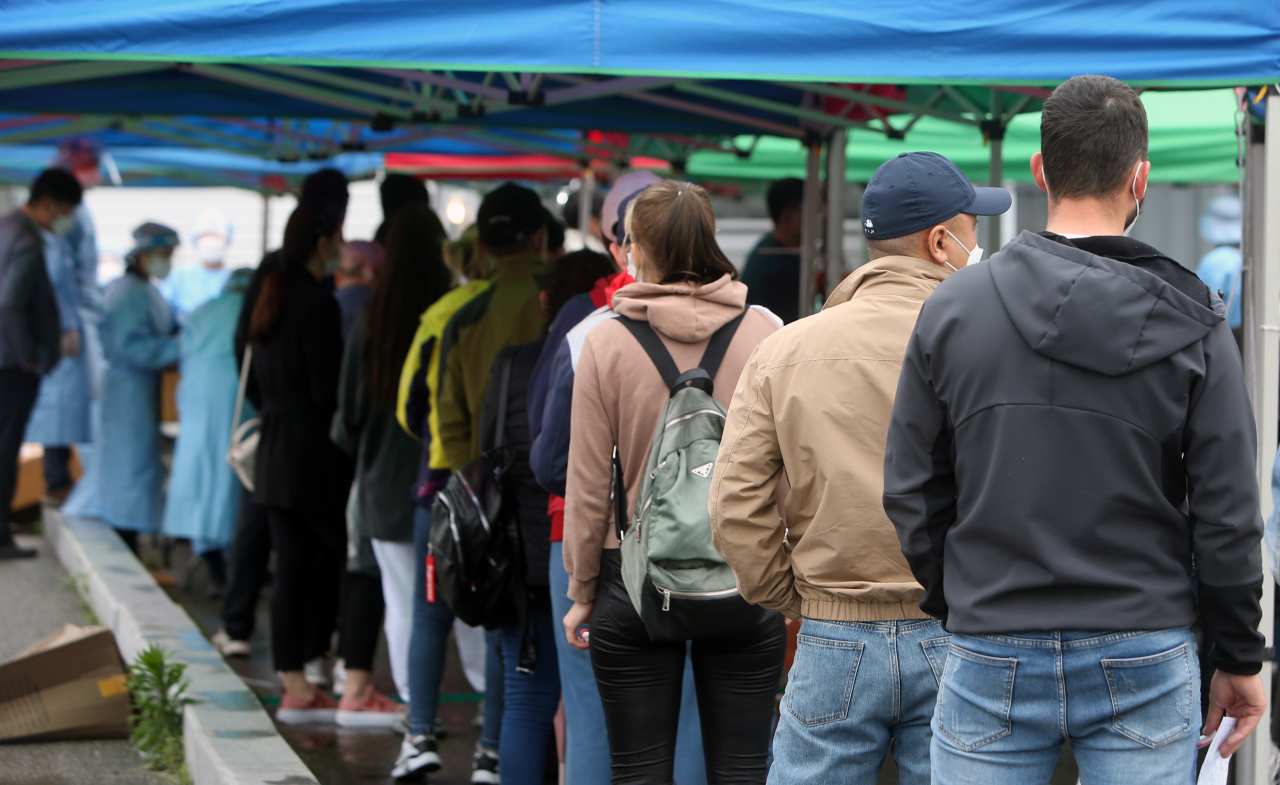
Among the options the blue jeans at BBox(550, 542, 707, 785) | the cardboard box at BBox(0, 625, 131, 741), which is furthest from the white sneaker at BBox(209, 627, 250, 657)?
the blue jeans at BBox(550, 542, 707, 785)


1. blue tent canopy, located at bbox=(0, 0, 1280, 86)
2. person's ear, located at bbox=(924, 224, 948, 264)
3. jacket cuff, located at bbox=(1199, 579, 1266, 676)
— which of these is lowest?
jacket cuff, located at bbox=(1199, 579, 1266, 676)

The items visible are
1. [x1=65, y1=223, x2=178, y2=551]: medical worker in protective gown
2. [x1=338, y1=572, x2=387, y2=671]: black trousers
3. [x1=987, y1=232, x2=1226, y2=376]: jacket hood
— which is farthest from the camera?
[x1=65, y1=223, x2=178, y2=551]: medical worker in protective gown

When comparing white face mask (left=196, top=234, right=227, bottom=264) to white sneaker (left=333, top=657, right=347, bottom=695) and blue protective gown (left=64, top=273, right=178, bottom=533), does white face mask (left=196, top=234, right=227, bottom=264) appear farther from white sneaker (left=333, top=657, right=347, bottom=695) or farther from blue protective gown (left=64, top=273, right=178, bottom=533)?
white sneaker (left=333, top=657, right=347, bottom=695)

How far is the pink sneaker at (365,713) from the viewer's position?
4824 mm

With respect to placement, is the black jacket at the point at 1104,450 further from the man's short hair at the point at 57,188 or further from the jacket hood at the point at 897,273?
the man's short hair at the point at 57,188

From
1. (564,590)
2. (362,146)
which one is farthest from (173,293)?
(564,590)

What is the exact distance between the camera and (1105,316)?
5.73ft

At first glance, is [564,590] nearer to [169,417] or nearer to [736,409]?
[736,409]

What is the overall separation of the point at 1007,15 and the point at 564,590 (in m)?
1.81

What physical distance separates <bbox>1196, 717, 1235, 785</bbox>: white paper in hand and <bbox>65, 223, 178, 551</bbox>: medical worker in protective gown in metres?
6.53

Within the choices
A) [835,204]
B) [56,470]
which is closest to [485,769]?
[835,204]

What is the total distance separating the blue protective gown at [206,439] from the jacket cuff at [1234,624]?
5728mm

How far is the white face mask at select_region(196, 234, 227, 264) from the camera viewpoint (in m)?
11.2

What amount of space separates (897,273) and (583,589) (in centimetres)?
108
